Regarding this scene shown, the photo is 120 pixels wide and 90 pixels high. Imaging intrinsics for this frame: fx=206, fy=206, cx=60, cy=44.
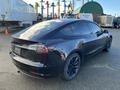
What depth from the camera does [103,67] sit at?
21.0 ft

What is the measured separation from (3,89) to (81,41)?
237 centimetres

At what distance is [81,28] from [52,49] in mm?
1707

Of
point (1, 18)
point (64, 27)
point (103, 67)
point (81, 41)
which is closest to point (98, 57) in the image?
point (103, 67)

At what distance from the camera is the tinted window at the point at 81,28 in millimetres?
5778

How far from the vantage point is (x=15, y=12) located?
669 inches

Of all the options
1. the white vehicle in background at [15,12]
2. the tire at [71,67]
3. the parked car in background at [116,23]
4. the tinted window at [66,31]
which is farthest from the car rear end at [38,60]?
the parked car in background at [116,23]

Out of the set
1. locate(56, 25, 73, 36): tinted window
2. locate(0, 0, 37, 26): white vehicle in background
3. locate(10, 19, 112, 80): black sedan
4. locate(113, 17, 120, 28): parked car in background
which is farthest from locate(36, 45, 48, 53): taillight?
locate(113, 17, 120, 28): parked car in background

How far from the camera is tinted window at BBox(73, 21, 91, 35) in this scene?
5.78 m

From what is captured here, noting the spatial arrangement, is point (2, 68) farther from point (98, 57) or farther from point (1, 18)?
point (1, 18)

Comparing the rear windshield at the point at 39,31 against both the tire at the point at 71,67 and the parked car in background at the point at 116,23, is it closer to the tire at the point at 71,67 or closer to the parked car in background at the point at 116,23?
the tire at the point at 71,67

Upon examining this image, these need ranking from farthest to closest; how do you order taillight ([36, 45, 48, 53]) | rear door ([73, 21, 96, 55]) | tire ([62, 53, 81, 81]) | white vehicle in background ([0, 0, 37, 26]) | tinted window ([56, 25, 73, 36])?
white vehicle in background ([0, 0, 37, 26]), rear door ([73, 21, 96, 55]), tinted window ([56, 25, 73, 36]), tire ([62, 53, 81, 81]), taillight ([36, 45, 48, 53])

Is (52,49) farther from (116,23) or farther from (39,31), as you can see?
(116,23)

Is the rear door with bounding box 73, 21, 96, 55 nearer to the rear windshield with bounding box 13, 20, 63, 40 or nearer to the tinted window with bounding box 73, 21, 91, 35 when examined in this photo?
the tinted window with bounding box 73, 21, 91, 35

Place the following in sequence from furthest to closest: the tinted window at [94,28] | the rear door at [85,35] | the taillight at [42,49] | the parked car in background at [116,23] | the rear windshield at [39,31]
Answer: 1. the parked car in background at [116,23]
2. the tinted window at [94,28]
3. the rear door at [85,35]
4. the rear windshield at [39,31]
5. the taillight at [42,49]
